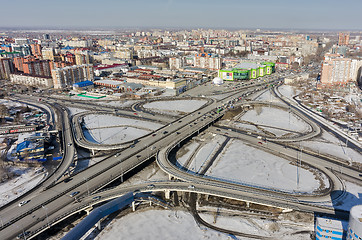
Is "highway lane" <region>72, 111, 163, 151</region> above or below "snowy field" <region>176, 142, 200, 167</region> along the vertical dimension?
above

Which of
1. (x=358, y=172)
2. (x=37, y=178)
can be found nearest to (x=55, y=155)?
(x=37, y=178)

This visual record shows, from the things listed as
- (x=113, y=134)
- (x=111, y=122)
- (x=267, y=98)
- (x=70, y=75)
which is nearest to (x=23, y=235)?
(x=113, y=134)

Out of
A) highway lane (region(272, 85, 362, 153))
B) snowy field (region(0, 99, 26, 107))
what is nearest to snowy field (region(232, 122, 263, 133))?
highway lane (region(272, 85, 362, 153))

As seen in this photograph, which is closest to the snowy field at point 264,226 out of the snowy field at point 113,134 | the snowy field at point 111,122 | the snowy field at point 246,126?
the snowy field at point 113,134

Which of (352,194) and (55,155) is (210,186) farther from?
(55,155)

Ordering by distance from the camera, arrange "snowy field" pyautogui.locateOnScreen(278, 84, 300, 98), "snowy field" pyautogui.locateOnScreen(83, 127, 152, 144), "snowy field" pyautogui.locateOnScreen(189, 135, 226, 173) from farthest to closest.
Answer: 1. "snowy field" pyautogui.locateOnScreen(278, 84, 300, 98)
2. "snowy field" pyautogui.locateOnScreen(83, 127, 152, 144)
3. "snowy field" pyautogui.locateOnScreen(189, 135, 226, 173)

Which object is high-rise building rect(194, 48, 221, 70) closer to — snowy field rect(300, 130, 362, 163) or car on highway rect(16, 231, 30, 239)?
snowy field rect(300, 130, 362, 163)
